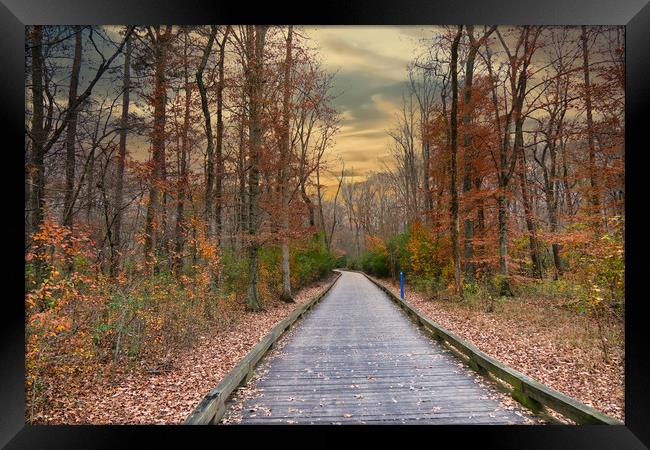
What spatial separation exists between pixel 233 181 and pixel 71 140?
261 inches

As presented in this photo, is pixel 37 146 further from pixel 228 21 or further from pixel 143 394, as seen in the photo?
pixel 143 394

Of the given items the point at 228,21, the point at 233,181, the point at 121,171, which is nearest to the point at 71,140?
the point at 121,171

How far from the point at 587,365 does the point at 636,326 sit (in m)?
1.02

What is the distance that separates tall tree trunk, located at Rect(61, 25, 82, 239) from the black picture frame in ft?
5.25

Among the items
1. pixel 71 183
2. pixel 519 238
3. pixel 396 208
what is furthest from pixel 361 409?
pixel 396 208

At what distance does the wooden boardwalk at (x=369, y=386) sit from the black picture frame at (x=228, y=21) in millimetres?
232

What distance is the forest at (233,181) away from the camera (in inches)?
194

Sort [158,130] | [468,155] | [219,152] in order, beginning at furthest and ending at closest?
1. [468,155]
2. [219,152]
3. [158,130]

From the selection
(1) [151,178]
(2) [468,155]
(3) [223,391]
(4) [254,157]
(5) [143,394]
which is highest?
(2) [468,155]

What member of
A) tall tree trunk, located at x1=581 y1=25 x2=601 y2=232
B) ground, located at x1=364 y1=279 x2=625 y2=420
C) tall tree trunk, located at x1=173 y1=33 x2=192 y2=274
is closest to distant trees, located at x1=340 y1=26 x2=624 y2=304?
tall tree trunk, located at x1=581 y1=25 x2=601 y2=232

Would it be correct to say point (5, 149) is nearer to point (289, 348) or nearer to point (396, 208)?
point (289, 348)

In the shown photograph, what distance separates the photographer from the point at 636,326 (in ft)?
12.8

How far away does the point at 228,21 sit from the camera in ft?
12.6

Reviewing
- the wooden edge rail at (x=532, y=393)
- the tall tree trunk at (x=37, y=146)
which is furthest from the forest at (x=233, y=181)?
the wooden edge rail at (x=532, y=393)
